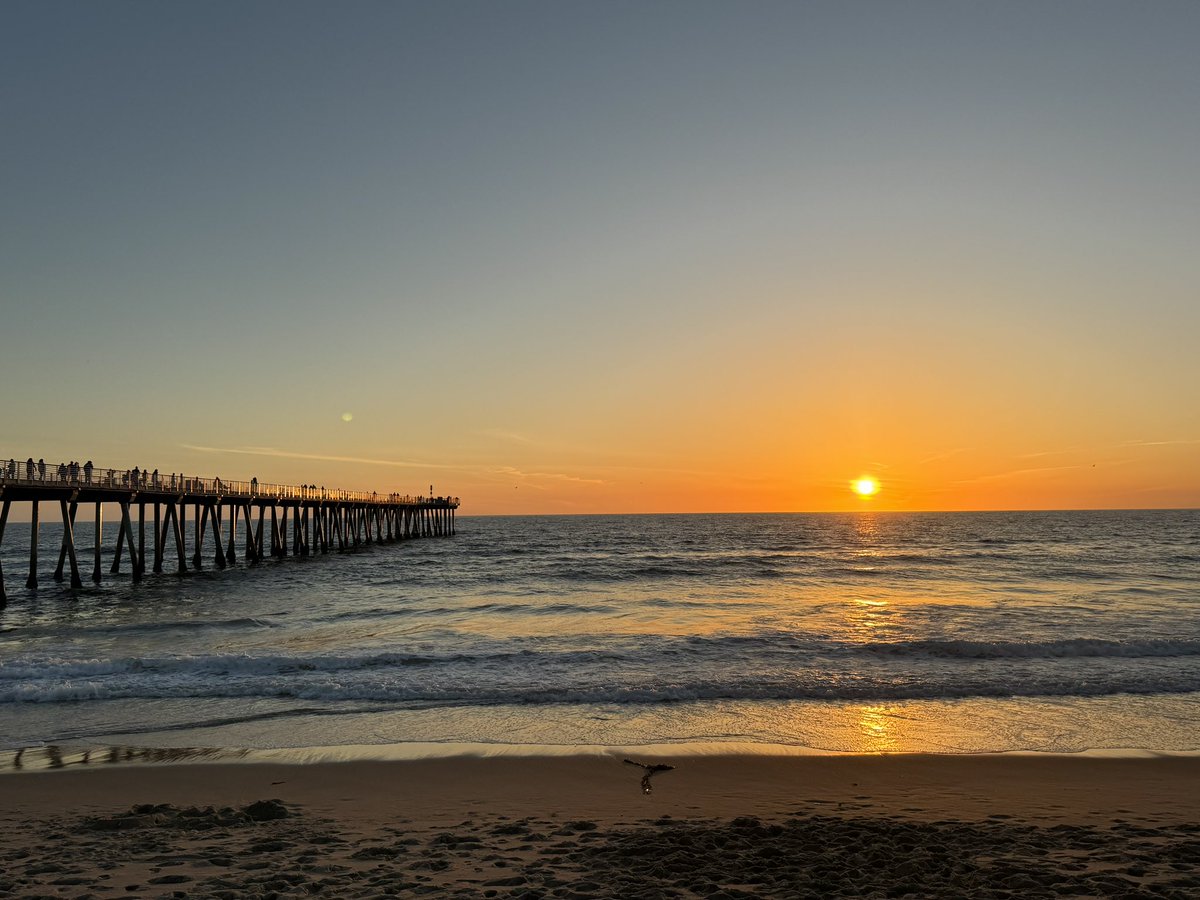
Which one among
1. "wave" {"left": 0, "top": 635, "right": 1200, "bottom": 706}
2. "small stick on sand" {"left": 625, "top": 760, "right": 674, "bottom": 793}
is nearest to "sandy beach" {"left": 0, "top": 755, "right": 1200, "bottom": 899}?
"small stick on sand" {"left": 625, "top": 760, "right": 674, "bottom": 793}

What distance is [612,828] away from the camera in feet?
22.9

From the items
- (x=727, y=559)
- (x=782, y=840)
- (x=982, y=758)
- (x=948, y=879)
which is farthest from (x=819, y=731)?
(x=727, y=559)

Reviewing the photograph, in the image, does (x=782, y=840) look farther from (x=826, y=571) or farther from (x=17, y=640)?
(x=826, y=571)

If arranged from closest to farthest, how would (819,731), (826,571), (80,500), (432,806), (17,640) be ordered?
(432,806), (819,731), (17,640), (80,500), (826,571)

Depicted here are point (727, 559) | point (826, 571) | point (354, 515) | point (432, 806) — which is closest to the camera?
point (432, 806)

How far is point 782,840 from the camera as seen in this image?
21.5ft

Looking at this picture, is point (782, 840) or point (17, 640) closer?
point (782, 840)

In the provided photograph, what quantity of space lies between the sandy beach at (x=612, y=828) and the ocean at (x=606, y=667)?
3.55ft

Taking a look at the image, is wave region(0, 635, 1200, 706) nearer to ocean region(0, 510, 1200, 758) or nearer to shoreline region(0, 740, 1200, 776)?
ocean region(0, 510, 1200, 758)

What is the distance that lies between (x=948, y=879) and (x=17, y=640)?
22.6 m

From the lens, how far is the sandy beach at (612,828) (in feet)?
18.4

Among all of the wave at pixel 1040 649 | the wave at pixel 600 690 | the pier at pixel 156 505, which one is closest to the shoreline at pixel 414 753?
the wave at pixel 600 690

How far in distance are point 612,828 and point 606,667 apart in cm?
888

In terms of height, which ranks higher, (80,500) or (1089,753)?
(80,500)
